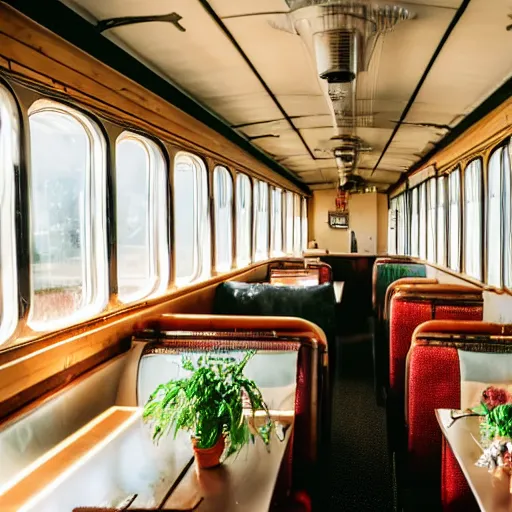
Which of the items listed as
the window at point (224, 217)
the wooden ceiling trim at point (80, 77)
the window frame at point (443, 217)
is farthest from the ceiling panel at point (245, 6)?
the window frame at point (443, 217)

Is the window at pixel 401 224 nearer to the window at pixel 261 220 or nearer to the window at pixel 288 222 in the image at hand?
the window at pixel 288 222

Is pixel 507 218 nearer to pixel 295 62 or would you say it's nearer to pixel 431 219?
pixel 295 62

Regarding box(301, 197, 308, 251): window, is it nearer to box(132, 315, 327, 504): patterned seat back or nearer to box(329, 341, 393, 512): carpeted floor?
box(329, 341, 393, 512): carpeted floor

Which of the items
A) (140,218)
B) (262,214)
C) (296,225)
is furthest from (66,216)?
(296,225)

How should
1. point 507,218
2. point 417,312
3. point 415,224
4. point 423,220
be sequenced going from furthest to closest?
point 415,224, point 423,220, point 507,218, point 417,312

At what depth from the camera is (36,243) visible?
212cm

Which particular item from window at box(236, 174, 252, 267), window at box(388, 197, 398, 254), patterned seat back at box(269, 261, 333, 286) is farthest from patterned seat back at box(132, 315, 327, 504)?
window at box(388, 197, 398, 254)

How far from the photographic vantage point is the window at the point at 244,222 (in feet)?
21.4

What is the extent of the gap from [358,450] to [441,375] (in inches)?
58.5

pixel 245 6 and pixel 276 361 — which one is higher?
pixel 245 6

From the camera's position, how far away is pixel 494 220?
14.5ft

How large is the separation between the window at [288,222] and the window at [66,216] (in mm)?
7666

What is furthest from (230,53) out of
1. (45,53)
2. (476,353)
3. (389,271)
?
(389,271)

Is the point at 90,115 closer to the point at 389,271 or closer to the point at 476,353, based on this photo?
the point at 476,353
